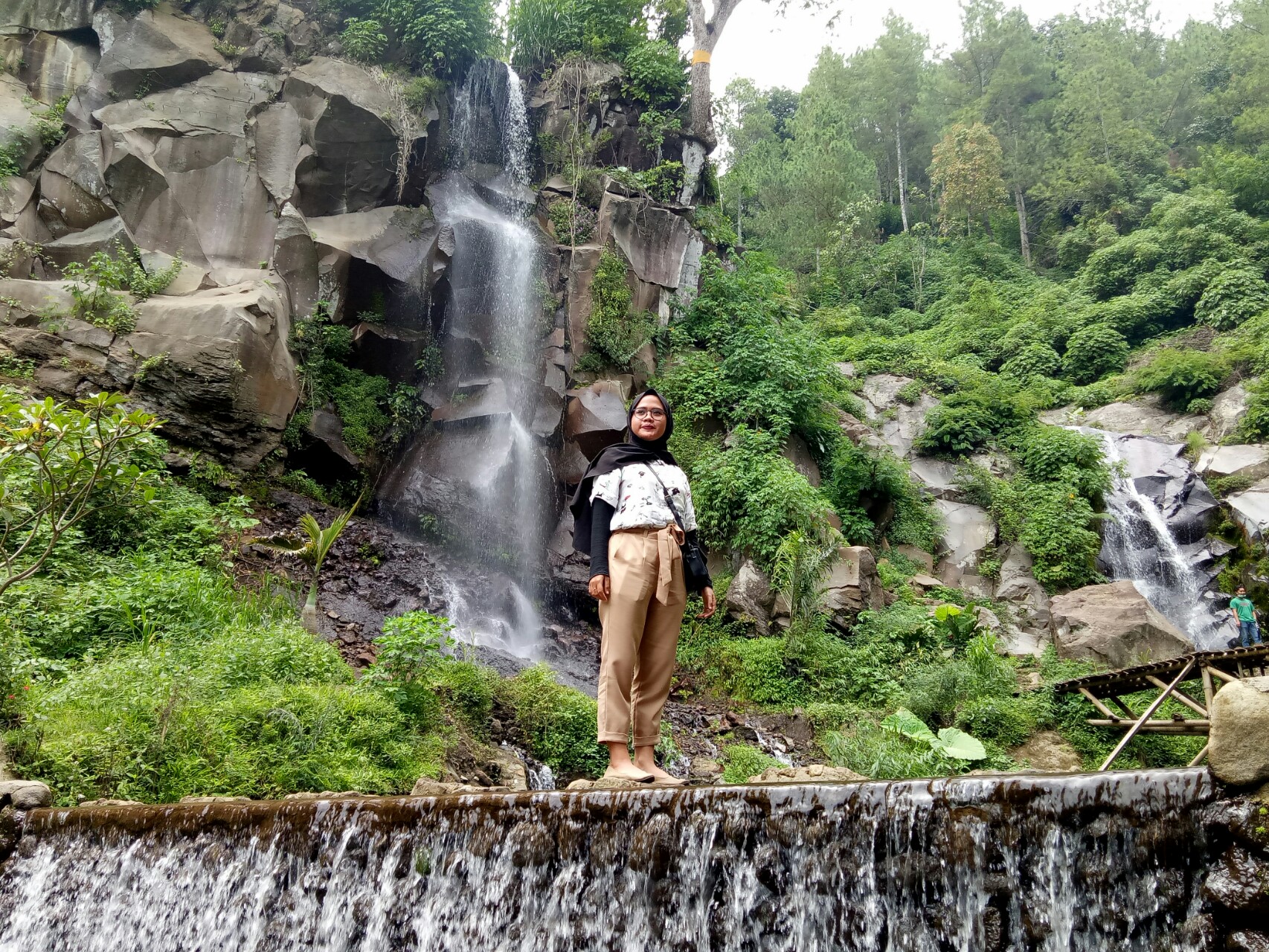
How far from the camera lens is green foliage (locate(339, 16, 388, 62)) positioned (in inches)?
530

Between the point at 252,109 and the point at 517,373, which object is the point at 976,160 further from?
the point at 252,109

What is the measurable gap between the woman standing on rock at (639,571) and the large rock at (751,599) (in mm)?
7115

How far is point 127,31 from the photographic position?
40.5ft

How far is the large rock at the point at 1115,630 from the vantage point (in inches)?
398

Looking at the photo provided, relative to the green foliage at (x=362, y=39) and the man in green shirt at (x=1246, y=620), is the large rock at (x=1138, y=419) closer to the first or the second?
the man in green shirt at (x=1246, y=620)

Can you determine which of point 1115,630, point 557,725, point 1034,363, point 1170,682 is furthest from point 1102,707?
point 1034,363

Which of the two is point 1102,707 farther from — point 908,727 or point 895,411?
point 895,411

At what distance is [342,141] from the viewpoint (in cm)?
1252

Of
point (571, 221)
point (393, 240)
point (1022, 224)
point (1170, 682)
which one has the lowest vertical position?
point (1170, 682)

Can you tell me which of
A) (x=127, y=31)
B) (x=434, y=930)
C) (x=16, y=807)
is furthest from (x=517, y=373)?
(x=434, y=930)

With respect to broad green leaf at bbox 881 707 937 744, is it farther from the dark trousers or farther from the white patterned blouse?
the dark trousers

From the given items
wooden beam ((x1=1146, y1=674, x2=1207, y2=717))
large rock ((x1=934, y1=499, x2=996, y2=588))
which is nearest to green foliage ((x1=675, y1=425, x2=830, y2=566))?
large rock ((x1=934, y1=499, x2=996, y2=588))

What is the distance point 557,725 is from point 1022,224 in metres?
26.0

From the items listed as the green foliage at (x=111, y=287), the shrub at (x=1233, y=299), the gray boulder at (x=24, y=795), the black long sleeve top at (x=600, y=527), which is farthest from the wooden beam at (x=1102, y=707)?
the shrub at (x=1233, y=299)
